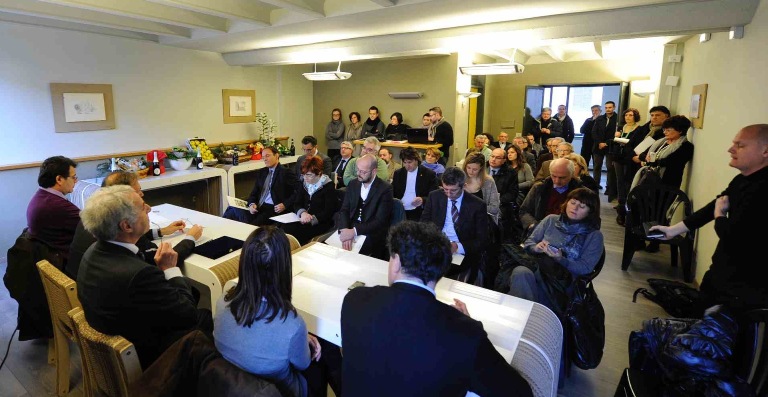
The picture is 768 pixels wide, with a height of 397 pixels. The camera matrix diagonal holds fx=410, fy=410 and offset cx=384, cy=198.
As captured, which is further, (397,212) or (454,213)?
(397,212)

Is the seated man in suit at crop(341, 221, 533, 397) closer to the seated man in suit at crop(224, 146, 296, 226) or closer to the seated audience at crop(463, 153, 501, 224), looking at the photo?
the seated audience at crop(463, 153, 501, 224)

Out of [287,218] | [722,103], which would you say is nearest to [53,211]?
[287,218]

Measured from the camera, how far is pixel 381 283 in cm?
199

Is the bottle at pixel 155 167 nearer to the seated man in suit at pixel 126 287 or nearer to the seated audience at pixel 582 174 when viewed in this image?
the seated man in suit at pixel 126 287

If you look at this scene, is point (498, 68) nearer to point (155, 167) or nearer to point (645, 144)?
point (645, 144)

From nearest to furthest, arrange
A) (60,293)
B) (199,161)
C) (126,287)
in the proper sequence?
(126,287), (60,293), (199,161)

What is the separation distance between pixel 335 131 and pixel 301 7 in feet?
13.7

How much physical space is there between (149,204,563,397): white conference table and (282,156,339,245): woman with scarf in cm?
104

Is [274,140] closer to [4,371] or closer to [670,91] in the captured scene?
[4,371]

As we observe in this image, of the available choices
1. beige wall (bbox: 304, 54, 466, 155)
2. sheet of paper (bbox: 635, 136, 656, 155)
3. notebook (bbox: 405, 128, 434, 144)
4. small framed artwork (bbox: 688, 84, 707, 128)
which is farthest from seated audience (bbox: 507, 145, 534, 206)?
beige wall (bbox: 304, 54, 466, 155)

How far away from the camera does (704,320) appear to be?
5.81 ft

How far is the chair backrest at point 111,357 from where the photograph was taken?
138 cm

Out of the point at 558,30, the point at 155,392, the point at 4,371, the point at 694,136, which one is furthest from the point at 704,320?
the point at 4,371

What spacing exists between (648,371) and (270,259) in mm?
1812
